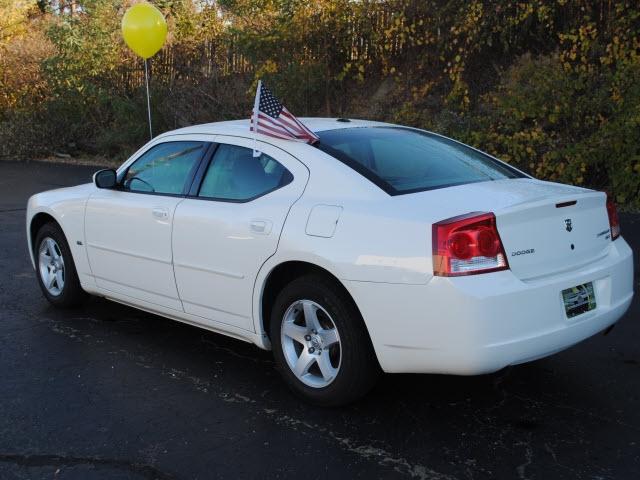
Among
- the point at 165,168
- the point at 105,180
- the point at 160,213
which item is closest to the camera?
the point at 160,213

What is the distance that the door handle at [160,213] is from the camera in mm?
4887

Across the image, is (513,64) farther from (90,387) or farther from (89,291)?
(90,387)

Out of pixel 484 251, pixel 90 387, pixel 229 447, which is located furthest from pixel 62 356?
pixel 484 251

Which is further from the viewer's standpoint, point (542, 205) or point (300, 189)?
point (300, 189)

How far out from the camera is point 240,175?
4684 millimetres

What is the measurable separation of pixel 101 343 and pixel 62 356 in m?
0.32

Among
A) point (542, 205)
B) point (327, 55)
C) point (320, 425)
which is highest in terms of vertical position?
point (327, 55)

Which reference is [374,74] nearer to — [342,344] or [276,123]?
[276,123]

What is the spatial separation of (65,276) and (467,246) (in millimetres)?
3539

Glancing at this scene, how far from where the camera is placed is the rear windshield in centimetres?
426

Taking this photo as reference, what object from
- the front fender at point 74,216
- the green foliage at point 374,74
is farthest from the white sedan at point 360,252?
the green foliage at point 374,74

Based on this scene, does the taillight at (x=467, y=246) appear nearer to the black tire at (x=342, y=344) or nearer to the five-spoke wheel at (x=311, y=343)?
the black tire at (x=342, y=344)

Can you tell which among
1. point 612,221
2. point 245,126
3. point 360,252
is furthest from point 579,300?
point 245,126

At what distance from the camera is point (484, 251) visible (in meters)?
3.62
